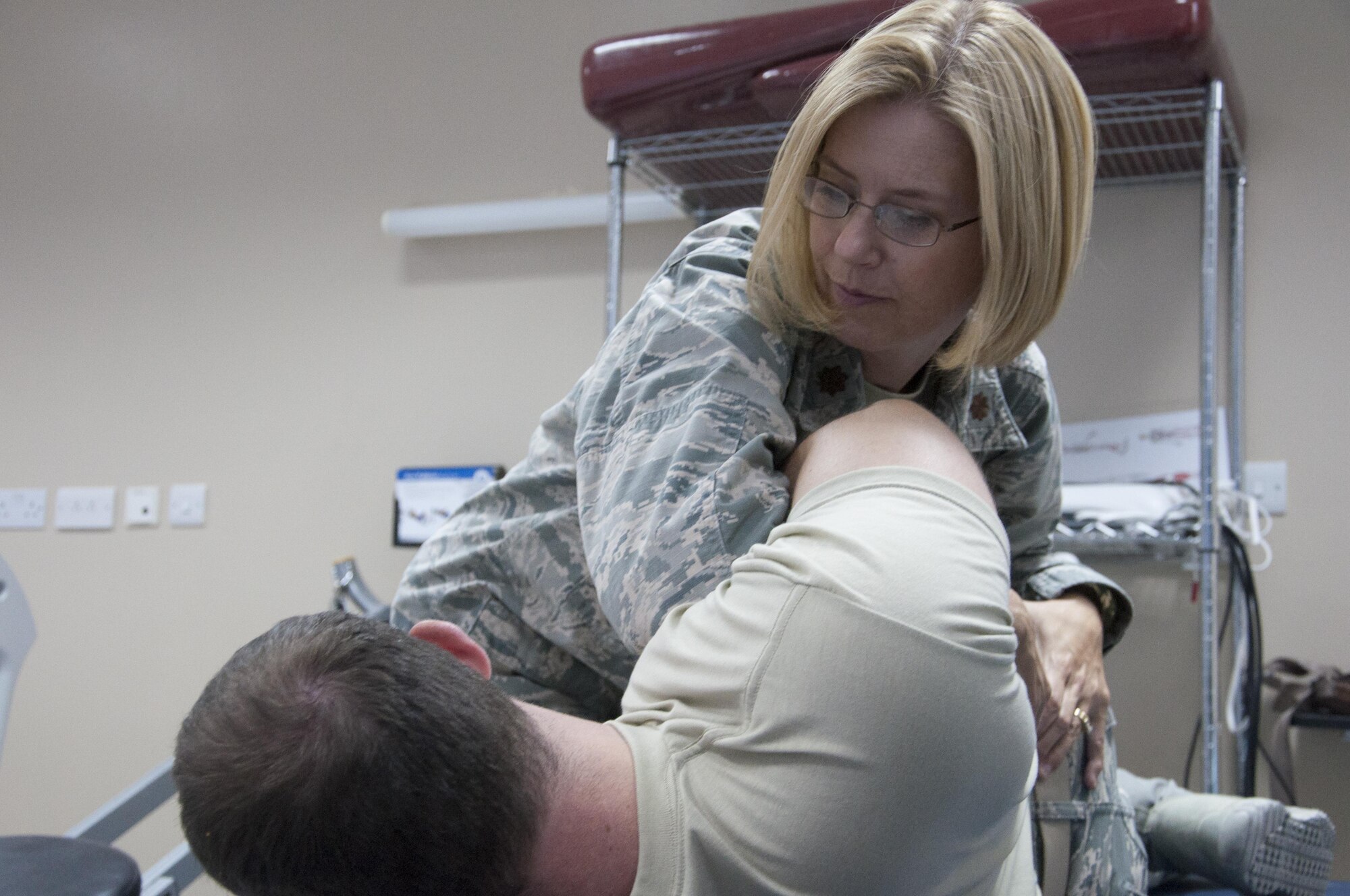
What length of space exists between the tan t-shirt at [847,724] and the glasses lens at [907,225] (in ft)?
1.23

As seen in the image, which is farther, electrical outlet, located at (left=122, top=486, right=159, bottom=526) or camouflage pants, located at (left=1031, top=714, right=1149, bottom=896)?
electrical outlet, located at (left=122, top=486, right=159, bottom=526)

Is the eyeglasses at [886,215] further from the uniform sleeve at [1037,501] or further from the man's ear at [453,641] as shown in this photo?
the man's ear at [453,641]

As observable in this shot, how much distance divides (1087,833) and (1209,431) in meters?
1.21

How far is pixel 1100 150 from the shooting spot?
8.05 feet

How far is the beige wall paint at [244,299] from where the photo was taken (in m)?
3.08

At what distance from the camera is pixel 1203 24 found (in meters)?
1.87

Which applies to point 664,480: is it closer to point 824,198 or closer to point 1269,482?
point 824,198

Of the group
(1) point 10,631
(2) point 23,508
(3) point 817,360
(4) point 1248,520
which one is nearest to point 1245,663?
(4) point 1248,520

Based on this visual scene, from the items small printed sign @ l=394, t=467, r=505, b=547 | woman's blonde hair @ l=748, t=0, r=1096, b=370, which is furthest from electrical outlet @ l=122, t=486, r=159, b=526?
woman's blonde hair @ l=748, t=0, r=1096, b=370

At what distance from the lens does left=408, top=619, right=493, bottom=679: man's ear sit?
2.50 feet

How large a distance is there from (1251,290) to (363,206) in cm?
226

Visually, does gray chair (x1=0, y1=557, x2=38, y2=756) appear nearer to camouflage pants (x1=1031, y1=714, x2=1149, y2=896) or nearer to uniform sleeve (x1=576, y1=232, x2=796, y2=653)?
uniform sleeve (x1=576, y1=232, x2=796, y2=653)

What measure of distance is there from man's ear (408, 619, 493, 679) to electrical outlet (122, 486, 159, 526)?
2888mm

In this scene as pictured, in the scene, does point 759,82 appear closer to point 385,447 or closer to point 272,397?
point 385,447
